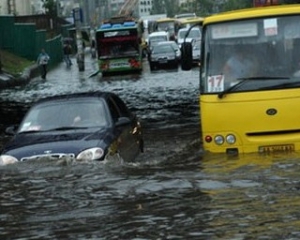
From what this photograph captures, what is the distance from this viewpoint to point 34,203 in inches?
444

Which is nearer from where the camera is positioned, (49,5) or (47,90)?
(47,90)

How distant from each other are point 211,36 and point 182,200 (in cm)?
405

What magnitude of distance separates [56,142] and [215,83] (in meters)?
2.49

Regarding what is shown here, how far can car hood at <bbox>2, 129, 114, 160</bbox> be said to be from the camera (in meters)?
13.7

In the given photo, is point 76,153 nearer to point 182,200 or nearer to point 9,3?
point 182,200

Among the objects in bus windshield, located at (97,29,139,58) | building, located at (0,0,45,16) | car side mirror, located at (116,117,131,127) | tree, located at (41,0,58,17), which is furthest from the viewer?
tree, located at (41,0,58,17)

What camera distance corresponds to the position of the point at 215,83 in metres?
13.8

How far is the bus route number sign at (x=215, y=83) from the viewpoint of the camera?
13.7 metres

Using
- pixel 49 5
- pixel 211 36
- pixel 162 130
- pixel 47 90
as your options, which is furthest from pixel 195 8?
pixel 211 36

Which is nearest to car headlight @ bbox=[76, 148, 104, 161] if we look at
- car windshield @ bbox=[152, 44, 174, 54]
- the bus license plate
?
the bus license plate

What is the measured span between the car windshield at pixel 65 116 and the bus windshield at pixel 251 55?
6.77 feet

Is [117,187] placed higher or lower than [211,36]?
lower

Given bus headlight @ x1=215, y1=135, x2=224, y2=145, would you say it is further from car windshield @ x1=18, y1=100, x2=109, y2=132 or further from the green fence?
the green fence

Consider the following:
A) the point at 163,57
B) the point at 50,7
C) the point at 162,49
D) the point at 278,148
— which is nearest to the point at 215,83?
the point at 278,148
